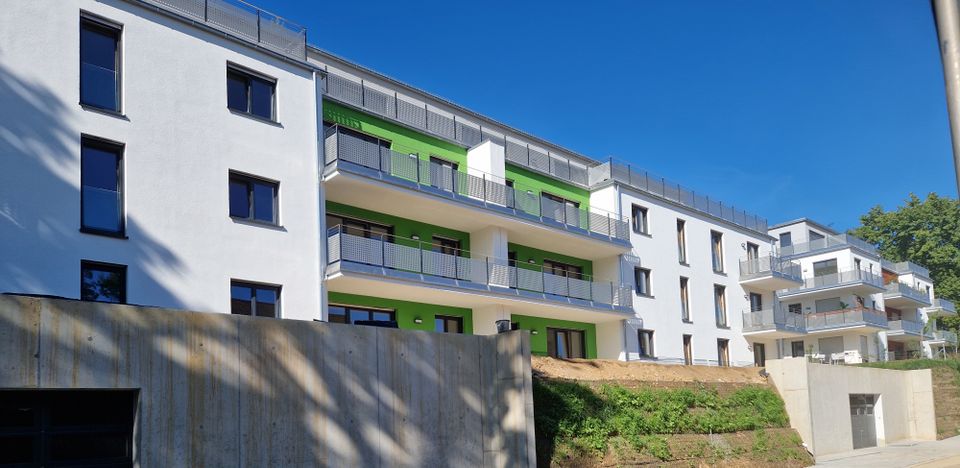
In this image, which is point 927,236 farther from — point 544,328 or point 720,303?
point 544,328

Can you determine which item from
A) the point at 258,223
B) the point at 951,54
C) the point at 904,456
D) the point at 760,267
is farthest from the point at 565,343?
the point at 951,54

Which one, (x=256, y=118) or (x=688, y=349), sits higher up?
(x=256, y=118)

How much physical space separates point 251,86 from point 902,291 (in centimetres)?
4857

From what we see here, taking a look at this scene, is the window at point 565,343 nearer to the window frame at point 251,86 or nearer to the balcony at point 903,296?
the window frame at point 251,86

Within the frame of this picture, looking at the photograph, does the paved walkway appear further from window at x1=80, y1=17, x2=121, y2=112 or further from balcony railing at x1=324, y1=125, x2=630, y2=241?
window at x1=80, y1=17, x2=121, y2=112

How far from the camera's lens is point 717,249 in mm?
39344

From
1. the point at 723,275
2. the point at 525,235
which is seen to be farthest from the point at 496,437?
the point at 723,275

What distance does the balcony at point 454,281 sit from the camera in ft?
71.6

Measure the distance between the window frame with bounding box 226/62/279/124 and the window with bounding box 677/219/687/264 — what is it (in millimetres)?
20799

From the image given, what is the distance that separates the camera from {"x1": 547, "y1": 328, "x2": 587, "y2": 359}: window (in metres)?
30.7

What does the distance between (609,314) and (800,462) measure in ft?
27.0

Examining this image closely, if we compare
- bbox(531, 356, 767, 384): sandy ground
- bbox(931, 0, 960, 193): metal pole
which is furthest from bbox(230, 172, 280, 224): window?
bbox(931, 0, 960, 193): metal pole

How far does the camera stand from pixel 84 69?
1761 cm

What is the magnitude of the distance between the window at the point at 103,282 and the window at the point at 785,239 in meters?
48.8
